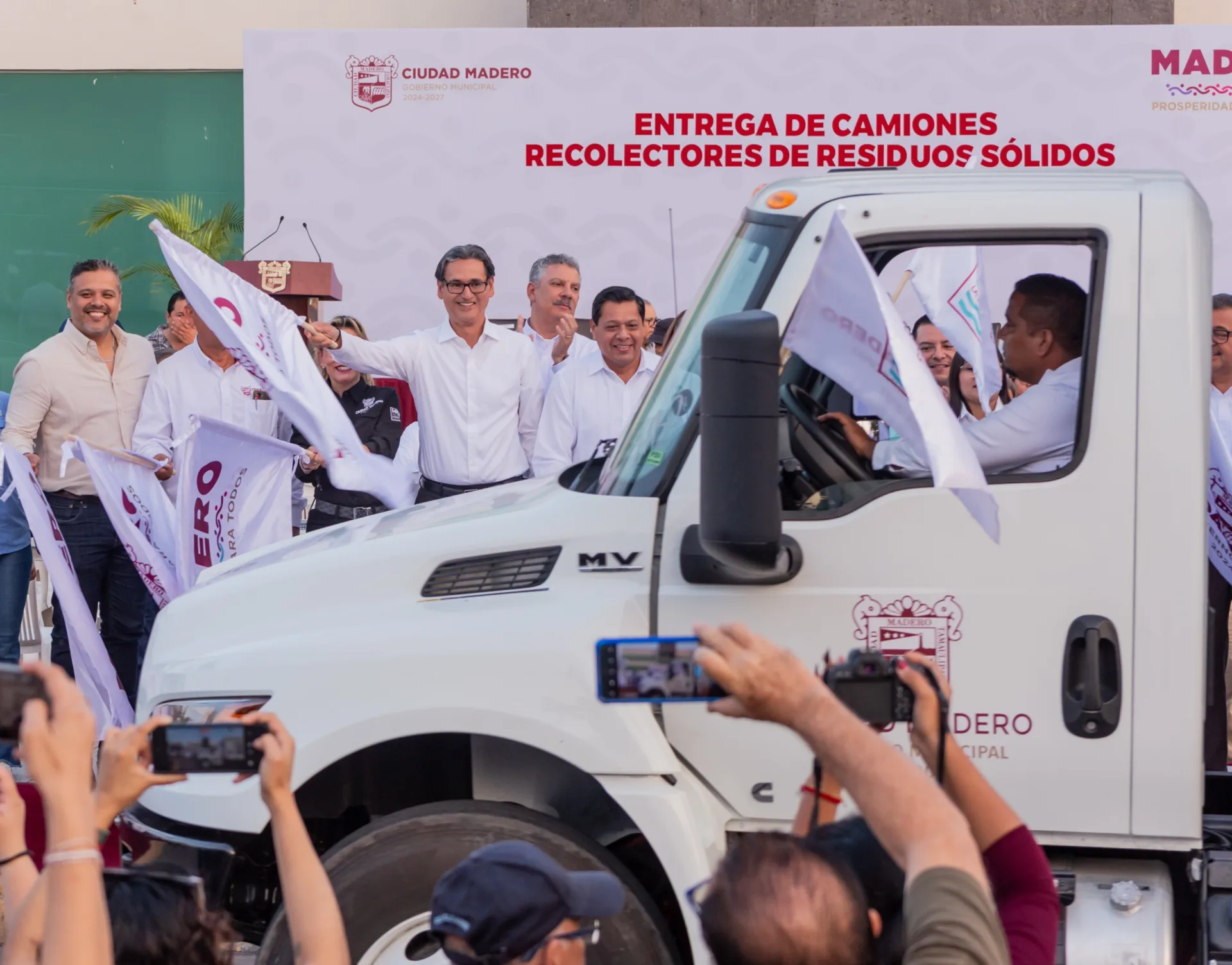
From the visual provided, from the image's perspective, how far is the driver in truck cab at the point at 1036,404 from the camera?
362cm

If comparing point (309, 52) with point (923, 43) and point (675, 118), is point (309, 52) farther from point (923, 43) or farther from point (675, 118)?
point (923, 43)

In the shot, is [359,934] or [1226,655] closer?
[359,934]

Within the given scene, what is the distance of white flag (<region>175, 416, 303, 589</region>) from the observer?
5.70 meters

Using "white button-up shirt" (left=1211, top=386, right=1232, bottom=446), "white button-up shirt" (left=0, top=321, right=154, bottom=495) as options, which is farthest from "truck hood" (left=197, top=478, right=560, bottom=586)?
"white button-up shirt" (left=0, top=321, right=154, bottom=495)

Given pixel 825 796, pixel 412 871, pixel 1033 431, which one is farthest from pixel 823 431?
pixel 412 871

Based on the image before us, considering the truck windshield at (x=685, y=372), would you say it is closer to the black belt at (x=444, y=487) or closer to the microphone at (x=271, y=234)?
the black belt at (x=444, y=487)

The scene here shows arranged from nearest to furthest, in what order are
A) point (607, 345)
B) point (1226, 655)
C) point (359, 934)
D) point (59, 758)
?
point (59, 758), point (359, 934), point (1226, 655), point (607, 345)

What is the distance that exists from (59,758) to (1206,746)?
3749 mm

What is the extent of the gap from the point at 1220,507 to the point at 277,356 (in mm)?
3260

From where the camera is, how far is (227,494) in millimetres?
5777

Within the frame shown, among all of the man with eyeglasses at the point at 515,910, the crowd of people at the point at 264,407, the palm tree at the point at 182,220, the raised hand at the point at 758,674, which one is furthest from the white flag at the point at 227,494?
the palm tree at the point at 182,220

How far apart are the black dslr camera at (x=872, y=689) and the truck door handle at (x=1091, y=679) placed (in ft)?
4.31

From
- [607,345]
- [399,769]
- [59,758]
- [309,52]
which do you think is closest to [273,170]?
[309,52]

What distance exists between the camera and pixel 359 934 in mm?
3645
